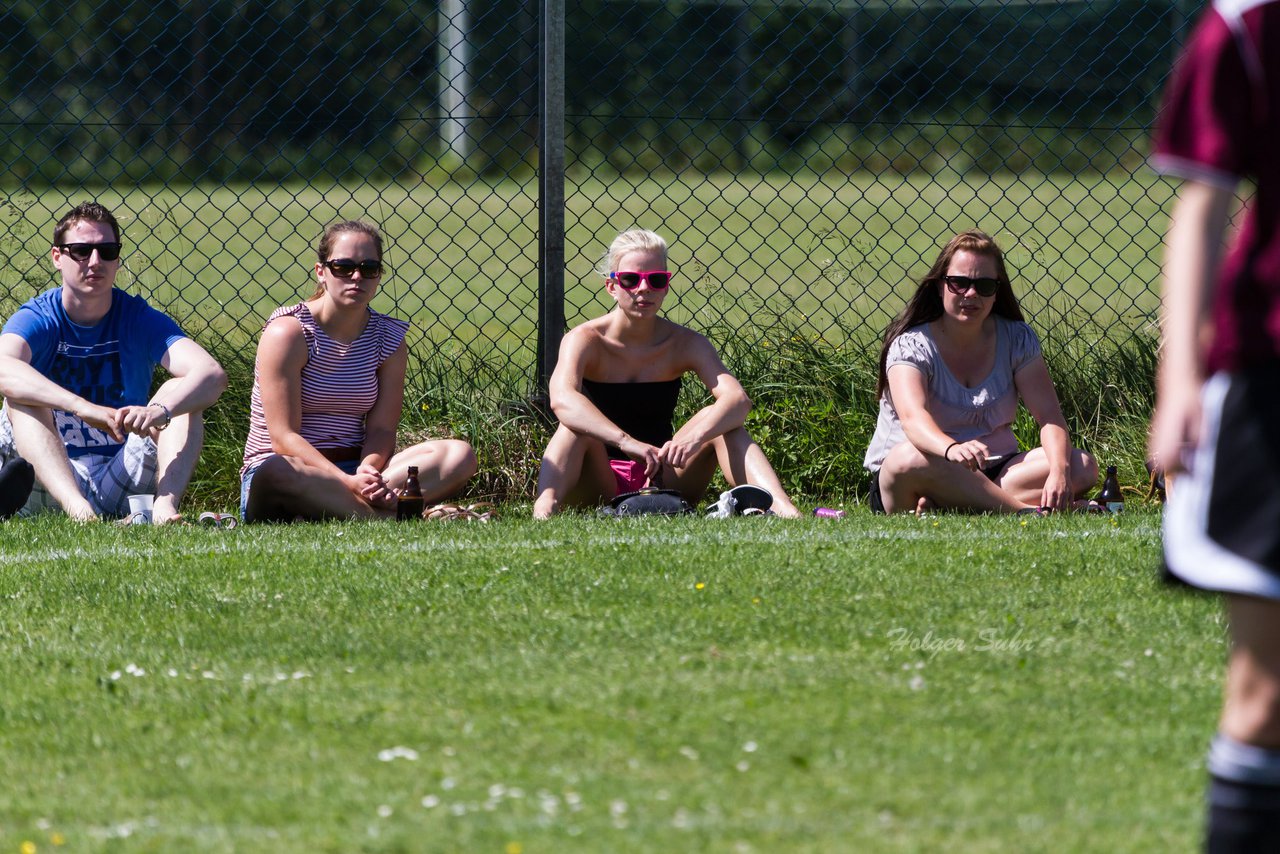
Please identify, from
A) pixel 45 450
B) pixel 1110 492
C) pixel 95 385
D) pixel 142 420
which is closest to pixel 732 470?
pixel 1110 492

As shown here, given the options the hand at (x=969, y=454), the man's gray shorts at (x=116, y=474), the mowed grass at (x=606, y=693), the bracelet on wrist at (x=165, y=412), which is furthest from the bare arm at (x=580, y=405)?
the man's gray shorts at (x=116, y=474)

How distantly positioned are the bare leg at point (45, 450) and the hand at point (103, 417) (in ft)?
0.75

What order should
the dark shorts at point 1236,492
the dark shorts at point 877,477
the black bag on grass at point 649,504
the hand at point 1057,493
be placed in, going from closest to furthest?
1. the dark shorts at point 1236,492
2. the hand at point 1057,493
3. the black bag on grass at point 649,504
4. the dark shorts at point 877,477

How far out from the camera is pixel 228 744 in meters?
3.31

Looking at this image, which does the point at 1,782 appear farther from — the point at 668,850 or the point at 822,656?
the point at 822,656

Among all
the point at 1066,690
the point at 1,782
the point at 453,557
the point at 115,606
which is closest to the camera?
the point at 1,782

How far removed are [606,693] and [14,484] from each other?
3307 millimetres

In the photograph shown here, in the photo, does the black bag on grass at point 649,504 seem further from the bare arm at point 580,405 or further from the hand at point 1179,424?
the hand at point 1179,424

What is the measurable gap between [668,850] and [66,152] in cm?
2988

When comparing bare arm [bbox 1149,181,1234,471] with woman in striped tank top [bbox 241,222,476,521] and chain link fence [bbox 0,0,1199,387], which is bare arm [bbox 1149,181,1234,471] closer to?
woman in striped tank top [bbox 241,222,476,521]

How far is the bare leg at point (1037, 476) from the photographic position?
6.32 meters

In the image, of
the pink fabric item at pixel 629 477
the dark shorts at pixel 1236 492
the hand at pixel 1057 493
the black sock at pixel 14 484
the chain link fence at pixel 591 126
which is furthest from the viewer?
the chain link fence at pixel 591 126

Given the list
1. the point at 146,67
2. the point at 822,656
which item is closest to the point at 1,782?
→ the point at 822,656

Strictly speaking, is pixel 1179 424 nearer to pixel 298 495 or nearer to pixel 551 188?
pixel 298 495
